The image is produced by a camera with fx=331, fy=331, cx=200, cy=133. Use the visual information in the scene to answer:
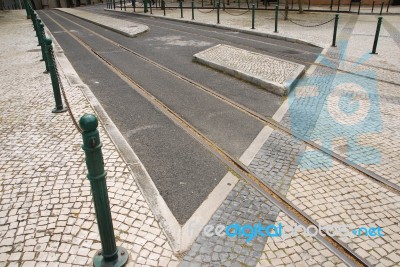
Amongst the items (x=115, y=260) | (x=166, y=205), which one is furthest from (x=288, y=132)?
(x=115, y=260)

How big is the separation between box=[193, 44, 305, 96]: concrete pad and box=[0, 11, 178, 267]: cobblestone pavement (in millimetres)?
4215

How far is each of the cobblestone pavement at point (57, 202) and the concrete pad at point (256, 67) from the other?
422 cm

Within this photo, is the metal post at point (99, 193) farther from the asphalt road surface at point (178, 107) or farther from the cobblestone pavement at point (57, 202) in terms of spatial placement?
the asphalt road surface at point (178, 107)

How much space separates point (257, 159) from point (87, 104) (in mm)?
4023

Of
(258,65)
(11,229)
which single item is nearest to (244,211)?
(11,229)

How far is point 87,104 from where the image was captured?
23.3 ft

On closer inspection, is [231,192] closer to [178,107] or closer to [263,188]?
[263,188]

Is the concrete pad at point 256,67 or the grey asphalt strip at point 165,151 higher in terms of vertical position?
the concrete pad at point 256,67

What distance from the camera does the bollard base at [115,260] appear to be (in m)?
3.07

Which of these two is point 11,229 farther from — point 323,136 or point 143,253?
point 323,136

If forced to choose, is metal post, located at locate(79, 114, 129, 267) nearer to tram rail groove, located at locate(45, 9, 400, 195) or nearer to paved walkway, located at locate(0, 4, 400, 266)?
paved walkway, located at locate(0, 4, 400, 266)

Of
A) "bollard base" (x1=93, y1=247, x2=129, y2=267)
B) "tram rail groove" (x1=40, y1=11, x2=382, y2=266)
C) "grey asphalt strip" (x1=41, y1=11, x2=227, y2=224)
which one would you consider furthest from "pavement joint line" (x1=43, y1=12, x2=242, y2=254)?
"bollard base" (x1=93, y1=247, x2=129, y2=267)

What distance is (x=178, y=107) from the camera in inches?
282

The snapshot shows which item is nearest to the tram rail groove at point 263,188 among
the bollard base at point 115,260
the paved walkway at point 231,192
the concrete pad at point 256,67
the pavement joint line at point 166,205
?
the paved walkway at point 231,192
